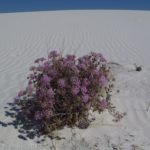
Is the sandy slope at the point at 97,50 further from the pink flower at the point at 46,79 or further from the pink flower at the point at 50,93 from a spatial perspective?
the pink flower at the point at 46,79

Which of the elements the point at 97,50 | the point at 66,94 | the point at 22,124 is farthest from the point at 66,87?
the point at 97,50

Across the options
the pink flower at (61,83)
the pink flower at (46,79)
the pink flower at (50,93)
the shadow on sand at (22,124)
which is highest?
the pink flower at (46,79)

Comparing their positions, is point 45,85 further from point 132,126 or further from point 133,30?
point 133,30

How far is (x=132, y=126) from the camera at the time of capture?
17.3 feet

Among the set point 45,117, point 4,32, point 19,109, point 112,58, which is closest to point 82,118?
point 45,117

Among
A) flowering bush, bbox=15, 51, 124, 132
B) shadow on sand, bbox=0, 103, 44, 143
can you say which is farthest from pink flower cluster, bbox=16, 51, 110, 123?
shadow on sand, bbox=0, 103, 44, 143

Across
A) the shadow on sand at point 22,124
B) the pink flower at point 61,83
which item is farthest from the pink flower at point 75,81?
the shadow on sand at point 22,124

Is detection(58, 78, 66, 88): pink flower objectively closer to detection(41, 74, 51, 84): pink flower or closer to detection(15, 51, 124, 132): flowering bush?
detection(15, 51, 124, 132): flowering bush

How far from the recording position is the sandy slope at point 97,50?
193 inches

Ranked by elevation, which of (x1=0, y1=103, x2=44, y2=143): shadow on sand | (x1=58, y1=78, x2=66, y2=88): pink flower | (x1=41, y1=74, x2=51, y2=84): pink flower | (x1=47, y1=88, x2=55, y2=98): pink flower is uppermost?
(x1=41, y1=74, x2=51, y2=84): pink flower

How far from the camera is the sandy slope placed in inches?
193

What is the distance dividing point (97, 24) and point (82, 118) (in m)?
13.7

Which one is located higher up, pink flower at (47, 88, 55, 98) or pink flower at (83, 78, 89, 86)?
pink flower at (83, 78, 89, 86)

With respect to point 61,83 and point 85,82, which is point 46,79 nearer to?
point 61,83
